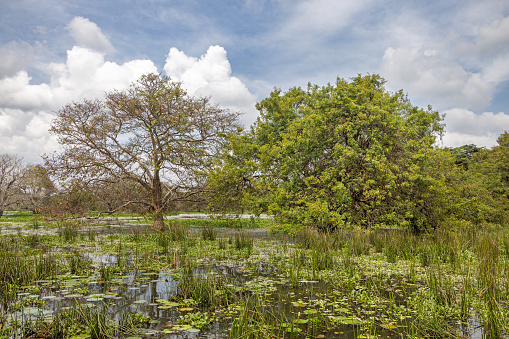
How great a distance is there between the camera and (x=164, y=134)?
50.1 ft

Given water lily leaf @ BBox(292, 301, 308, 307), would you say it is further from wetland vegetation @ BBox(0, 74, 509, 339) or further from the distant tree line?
the distant tree line

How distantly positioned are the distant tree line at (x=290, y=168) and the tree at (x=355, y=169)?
0.05 metres

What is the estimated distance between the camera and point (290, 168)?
14664 mm

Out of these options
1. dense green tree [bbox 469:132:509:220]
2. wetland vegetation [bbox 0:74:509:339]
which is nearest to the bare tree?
wetland vegetation [bbox 0:74:509:339]

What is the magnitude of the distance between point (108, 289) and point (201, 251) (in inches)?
173

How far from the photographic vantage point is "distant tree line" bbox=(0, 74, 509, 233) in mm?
13430

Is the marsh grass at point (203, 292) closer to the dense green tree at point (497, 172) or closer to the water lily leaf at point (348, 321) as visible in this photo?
the water lily leaf at point (348, 321)

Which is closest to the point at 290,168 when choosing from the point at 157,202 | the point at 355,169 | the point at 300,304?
the point at 355,169

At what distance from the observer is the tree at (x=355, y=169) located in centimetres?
1311

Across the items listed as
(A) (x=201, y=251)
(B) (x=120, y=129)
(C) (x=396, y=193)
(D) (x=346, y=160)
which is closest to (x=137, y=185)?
(B) (x=120, y=129)

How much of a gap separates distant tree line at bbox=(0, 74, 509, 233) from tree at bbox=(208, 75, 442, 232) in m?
0.05

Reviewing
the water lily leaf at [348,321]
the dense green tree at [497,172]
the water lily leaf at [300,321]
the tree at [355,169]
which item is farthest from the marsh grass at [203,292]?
the dense green tree at [497,172]

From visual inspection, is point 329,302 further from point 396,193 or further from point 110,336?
point 396,193

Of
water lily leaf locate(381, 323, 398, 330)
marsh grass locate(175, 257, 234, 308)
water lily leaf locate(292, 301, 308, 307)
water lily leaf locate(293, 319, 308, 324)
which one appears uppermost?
marsh grass locate(175, 257, 234, 308)
